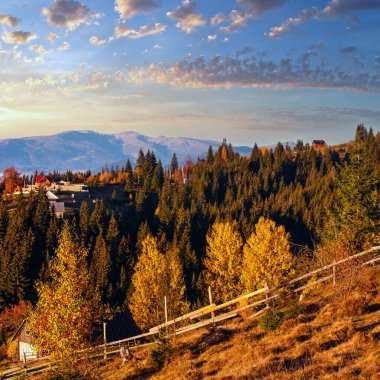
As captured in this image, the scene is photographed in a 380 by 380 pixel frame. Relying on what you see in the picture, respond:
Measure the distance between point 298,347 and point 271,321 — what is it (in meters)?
4.45

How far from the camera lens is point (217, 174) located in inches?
7308

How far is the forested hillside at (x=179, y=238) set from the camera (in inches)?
1462

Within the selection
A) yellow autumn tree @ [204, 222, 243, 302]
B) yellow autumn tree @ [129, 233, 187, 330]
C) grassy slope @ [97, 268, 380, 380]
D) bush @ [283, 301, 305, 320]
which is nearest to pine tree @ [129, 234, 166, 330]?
yellow autumn tree @ [129, 233, 187, 330]

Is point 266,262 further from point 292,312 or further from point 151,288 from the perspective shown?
point 292,312

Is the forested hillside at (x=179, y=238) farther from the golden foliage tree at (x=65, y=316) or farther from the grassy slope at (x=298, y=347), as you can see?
the grassy slope at (x=298, y=347)

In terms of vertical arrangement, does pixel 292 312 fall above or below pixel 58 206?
above

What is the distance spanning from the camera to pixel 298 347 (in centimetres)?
1666

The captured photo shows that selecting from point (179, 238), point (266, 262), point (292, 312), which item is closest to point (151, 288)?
point (266, 262)

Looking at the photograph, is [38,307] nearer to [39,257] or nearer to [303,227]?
[39,257]

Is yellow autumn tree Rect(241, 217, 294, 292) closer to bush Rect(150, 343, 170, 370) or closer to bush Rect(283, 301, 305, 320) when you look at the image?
bush Rect(283, 301, 305, 320)

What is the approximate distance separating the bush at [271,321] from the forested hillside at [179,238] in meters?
4.85

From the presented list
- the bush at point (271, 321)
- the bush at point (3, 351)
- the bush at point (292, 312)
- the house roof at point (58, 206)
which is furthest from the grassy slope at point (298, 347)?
the house roof at point (58, 206)

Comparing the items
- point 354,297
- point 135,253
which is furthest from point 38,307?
point 135,253

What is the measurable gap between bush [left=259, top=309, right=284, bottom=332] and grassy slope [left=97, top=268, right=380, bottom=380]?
17.2 inches
